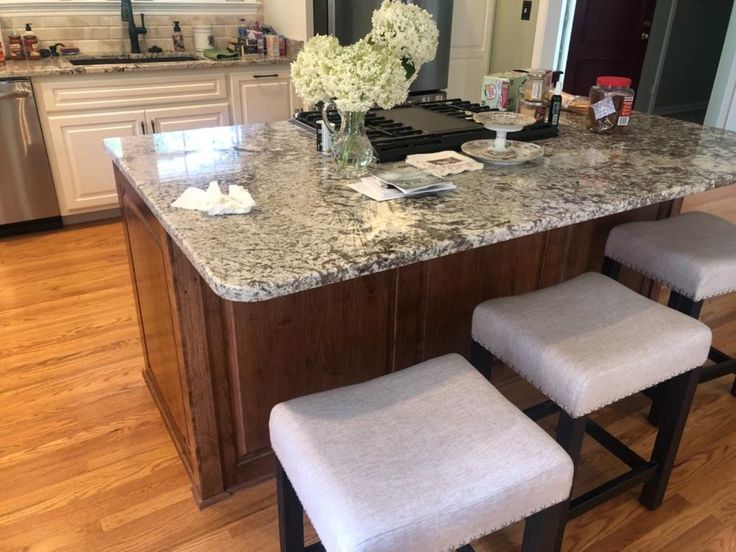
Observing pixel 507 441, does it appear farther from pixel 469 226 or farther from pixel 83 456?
pixel 83 456

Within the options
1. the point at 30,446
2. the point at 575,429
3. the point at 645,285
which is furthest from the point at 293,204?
the point at 645,285

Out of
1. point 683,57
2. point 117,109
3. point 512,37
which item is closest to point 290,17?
point 117,109

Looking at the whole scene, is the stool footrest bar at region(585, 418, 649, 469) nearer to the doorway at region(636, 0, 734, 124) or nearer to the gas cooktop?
the gas cooktop

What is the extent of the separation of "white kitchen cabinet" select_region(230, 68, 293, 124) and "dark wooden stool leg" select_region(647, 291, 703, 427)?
2.74m

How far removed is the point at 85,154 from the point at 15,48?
72cm

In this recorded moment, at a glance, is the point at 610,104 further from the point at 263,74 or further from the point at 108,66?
the point at 108,66

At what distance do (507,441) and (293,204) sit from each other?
700 millimetres

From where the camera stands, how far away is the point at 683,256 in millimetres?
1767

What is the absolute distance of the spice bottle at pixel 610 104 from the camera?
6.56 ft

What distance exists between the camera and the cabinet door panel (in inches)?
150

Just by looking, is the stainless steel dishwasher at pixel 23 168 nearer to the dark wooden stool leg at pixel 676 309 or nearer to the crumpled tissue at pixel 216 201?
the crumpled tissue at pixel 216 201

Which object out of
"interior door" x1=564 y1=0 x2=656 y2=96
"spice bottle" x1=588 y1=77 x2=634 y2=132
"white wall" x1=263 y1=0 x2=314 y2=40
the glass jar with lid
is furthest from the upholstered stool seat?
"interior door" x1=564 y1=0 x2=656 y2=96

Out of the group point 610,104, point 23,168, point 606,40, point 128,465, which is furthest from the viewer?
point 606,40

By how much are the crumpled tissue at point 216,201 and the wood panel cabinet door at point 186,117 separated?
2.43m
